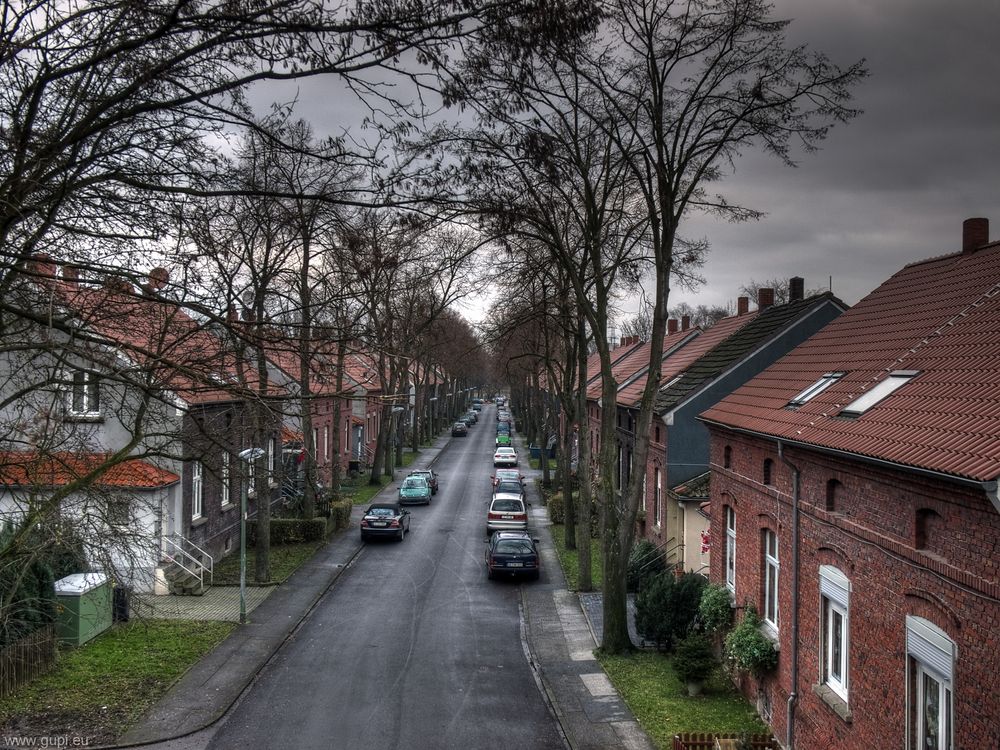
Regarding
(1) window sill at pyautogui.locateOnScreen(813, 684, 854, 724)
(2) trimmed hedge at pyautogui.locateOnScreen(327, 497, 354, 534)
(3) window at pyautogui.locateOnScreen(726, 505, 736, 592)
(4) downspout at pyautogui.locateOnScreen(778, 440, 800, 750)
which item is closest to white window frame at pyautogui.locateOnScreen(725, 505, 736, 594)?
(3) window at pyautogui.locateOnScreen(726, 505, 736, 592)

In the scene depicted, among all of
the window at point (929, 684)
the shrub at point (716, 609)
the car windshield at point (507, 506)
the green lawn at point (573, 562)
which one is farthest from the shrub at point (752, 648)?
the car windshield at point (507, 506)

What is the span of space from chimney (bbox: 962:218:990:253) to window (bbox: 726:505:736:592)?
635 cm

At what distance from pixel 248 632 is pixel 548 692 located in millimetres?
7422

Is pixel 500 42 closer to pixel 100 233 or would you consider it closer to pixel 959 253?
pixel 100 233

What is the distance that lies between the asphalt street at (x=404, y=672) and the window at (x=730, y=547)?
4.40 meters

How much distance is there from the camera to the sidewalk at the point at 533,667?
43.8 feet

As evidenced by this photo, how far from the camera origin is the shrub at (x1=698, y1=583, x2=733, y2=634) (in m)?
16.2

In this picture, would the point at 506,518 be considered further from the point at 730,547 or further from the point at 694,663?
the point at 694,663

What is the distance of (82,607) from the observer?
689 inches

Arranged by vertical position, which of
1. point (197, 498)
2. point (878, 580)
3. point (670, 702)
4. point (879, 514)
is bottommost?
point (670, 702)

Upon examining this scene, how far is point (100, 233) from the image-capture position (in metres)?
7.26

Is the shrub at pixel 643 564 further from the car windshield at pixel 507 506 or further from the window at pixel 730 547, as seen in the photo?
the car windshield at pixel 507 506

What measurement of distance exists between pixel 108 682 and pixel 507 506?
18817 millimetres

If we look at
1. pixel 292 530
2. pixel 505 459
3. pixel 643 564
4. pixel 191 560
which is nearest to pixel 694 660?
pixel 643 564
